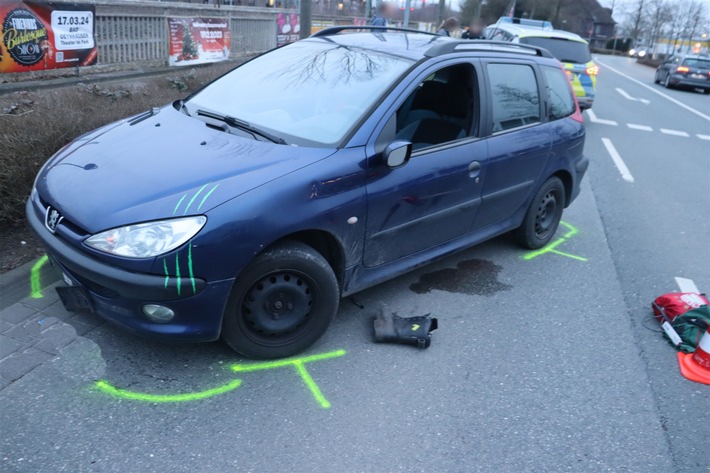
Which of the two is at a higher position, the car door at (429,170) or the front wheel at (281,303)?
the car door at (429,170)

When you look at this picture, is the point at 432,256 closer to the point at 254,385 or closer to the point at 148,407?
the point at 254,385

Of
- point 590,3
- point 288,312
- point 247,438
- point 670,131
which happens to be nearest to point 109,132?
point 288,312

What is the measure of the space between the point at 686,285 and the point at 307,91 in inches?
142

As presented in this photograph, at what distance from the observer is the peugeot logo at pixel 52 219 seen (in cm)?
303

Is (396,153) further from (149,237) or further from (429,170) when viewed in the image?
(149,237)

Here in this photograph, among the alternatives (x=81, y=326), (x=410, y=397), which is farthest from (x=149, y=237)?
(x=410, y=397)

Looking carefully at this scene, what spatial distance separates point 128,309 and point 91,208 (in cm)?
55

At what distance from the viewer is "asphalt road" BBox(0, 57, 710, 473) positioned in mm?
2668

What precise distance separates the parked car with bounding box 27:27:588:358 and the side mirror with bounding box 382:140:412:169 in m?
0.01

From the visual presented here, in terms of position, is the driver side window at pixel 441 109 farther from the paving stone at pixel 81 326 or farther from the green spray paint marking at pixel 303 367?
the paving stone at pixel 81 326

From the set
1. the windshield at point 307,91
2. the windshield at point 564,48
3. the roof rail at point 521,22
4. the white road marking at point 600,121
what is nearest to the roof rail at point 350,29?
the windshield at point 307,91

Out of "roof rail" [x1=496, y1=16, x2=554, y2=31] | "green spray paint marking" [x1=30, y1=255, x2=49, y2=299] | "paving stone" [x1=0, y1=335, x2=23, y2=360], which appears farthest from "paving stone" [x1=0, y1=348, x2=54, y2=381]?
"roof rail" [x1=496, y1=16, x2=554, y2=31]

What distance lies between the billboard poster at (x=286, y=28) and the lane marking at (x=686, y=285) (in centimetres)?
1665

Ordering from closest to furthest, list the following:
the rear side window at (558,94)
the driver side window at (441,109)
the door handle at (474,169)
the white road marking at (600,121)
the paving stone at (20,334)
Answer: the paving stone at (20,334)
the driver side window at (441,109)
the door handle at (474,169)
the rear side window at (558,94)
the white road marking at (600,121)
